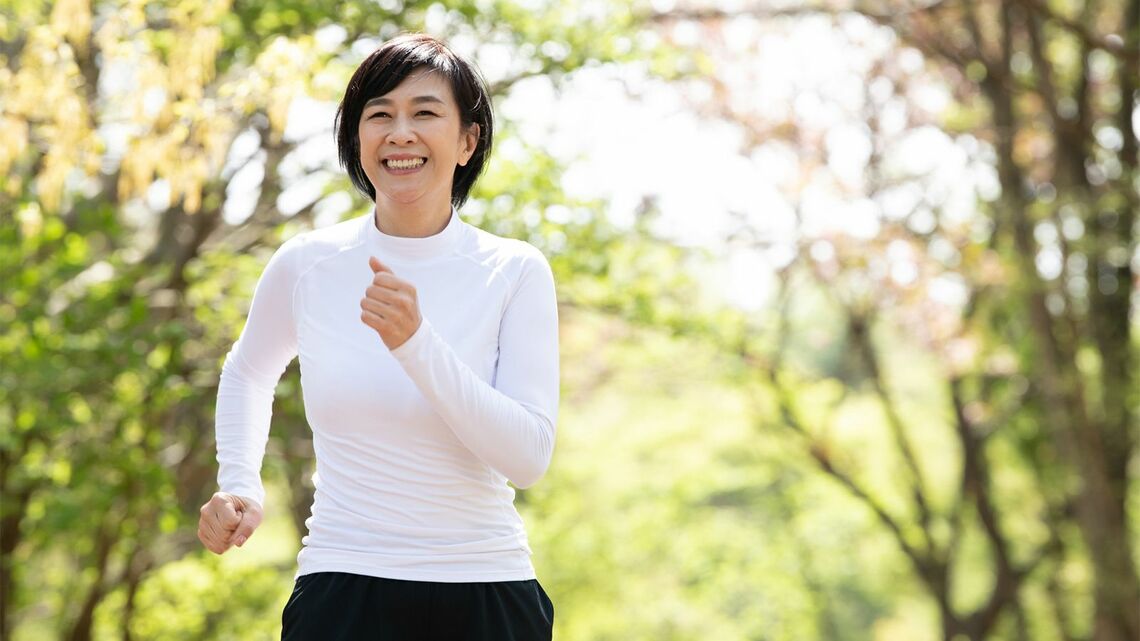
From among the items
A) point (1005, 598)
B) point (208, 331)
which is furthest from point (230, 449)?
point (1005, 598)

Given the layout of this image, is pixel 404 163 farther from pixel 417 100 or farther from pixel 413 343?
pixel 413 343

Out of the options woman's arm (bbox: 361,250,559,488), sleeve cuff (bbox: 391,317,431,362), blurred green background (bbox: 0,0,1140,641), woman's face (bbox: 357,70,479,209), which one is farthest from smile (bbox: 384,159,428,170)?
blurred green background (bbox: 0,0,1140,641)

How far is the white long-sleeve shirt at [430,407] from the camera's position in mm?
1867

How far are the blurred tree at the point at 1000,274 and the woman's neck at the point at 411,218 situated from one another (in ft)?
25.5

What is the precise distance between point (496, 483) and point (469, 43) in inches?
205

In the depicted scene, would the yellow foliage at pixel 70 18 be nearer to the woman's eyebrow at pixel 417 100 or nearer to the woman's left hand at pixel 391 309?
the woman's eyebrow at pixel 417 100

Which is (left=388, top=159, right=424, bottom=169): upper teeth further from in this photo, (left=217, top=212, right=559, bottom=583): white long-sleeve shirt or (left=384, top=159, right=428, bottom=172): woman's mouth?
(left=217, top=212, right=559, bottom=583): white long-sleeve shirt

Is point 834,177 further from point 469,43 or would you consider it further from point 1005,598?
point 469,43

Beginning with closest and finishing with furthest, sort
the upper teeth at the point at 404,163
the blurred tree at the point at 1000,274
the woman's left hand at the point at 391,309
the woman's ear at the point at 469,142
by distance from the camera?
the woman's left hand at the point at 391,309
the upper teeth at the point at 404,163
the woman's ear at the point at 469,142
the blurred tree at the point at 1000,274

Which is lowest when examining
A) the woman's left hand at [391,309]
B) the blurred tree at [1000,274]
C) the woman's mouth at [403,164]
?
the blurred tree at [1000,274]

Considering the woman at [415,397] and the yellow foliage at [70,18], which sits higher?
the woman at [415,397]

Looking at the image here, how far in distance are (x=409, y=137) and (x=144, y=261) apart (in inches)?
→ 258

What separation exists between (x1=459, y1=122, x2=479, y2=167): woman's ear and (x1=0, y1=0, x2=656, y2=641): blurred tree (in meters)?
2.73

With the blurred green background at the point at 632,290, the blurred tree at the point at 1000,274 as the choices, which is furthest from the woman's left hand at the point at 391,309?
the blurred tree at the point at 1000,274
